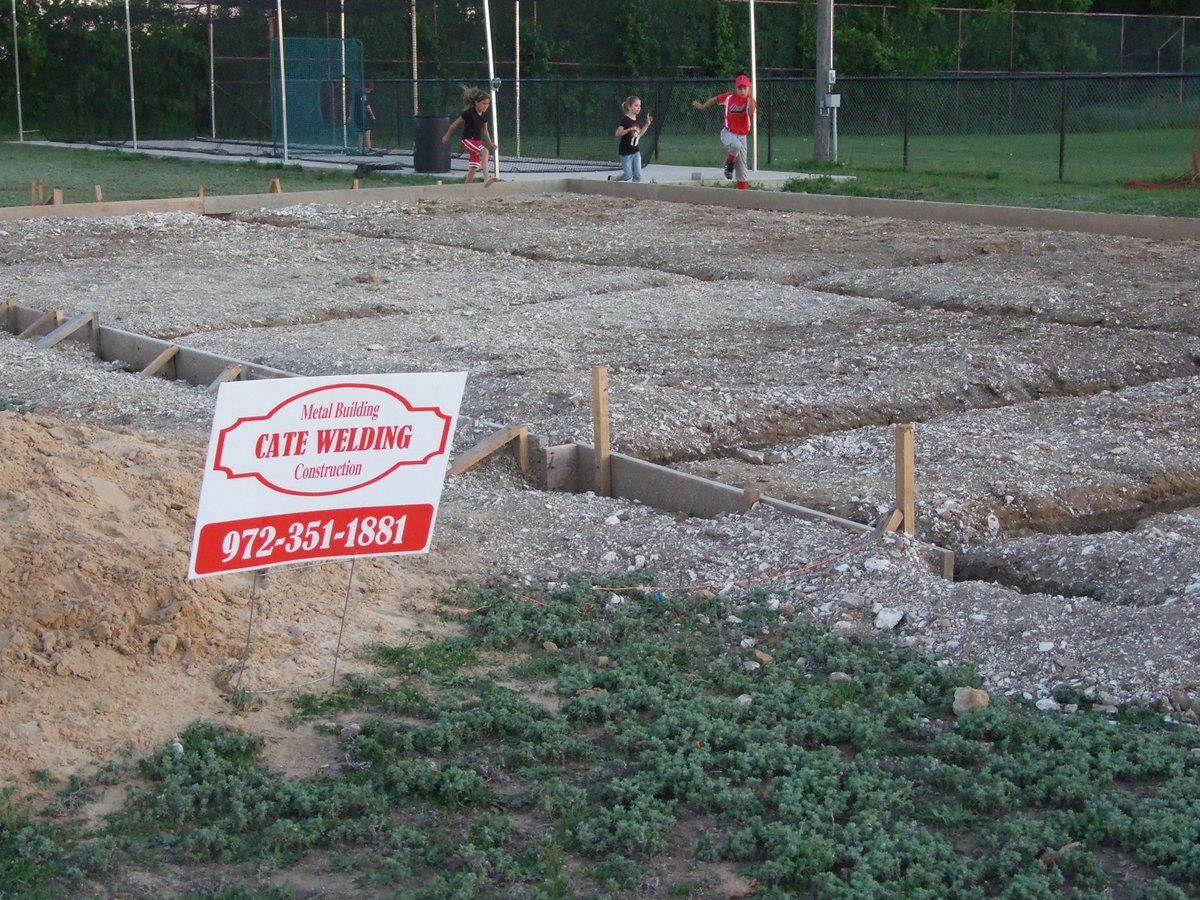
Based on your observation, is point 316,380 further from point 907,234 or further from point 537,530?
point 907,234

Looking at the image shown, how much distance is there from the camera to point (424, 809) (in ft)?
15.2

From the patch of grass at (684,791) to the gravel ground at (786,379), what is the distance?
1.78ft

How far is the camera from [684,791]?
184 inches

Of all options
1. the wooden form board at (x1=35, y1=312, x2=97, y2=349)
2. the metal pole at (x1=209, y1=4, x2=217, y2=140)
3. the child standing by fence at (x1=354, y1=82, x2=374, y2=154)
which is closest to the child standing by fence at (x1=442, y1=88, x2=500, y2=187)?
the child standing by fence at (x1=354, y1=82, x2=374, y2=154)

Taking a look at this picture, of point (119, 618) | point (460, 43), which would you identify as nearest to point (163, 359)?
point (119, 618)

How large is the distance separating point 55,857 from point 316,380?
182 centimetres

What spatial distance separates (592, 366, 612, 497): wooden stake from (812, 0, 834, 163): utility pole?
66.3 feet

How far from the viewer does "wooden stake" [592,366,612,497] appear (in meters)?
7.79

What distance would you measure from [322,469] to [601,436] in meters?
2.70

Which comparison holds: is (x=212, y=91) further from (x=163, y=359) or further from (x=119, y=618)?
(x=119, y=618)

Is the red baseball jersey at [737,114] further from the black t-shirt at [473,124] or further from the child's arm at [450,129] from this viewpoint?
the child's arm at [450,129]

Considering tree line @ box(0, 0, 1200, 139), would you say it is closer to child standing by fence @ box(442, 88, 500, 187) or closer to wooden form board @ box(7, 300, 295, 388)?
child standing by fence @ box(442, 88, 500, 187)

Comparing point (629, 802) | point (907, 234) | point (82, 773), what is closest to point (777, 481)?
point (629, 802)

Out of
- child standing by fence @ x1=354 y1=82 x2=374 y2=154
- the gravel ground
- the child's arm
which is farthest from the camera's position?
child standing by fence @ x1=354 y1=82 x2=374 y2=154
